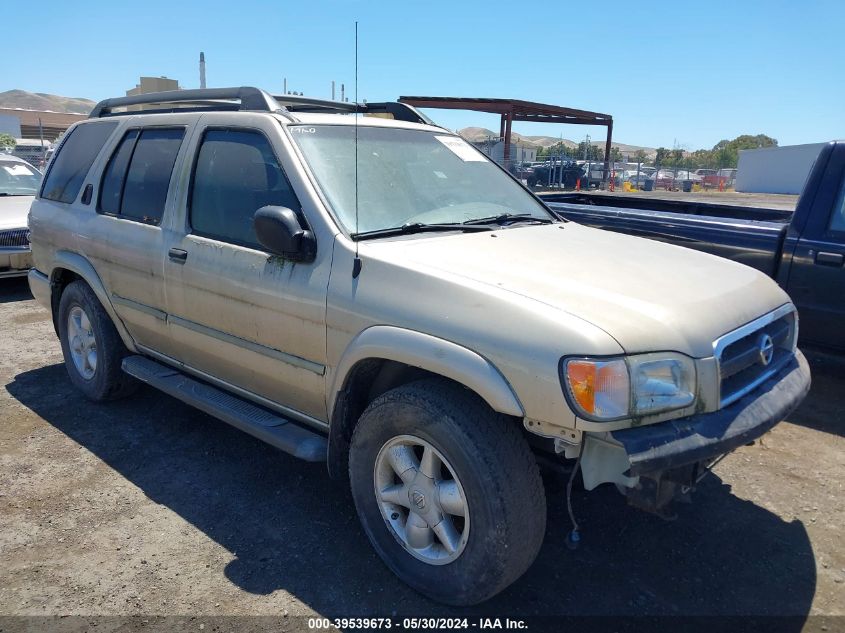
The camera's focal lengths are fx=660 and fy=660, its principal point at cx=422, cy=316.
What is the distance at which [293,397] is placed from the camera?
→ 326 centimetres

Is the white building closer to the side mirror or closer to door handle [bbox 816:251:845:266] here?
door handle [bbox 816:251:845:266]

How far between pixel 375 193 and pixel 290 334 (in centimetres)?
80

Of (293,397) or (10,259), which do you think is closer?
(293,397)

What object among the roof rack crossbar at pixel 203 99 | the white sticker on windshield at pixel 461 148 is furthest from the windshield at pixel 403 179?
the roof rack crossbar at pixel 203 99

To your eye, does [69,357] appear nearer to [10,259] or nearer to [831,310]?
Result: [10,259]

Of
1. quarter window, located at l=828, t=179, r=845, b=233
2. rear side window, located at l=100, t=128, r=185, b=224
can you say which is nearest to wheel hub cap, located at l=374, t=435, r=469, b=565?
rear side window, located at l=100, t=128, r=185, b=224

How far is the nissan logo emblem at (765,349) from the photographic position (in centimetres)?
277

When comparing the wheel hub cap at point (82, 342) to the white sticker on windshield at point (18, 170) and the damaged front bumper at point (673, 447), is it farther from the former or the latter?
the white sticker on windshield at point (18, 170)

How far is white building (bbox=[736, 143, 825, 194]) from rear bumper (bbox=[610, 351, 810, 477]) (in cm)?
4047

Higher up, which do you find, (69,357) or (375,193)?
(375,193)

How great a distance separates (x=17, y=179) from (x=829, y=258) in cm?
1017

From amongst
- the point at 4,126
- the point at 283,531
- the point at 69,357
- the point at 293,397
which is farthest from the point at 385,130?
the point at 4,126

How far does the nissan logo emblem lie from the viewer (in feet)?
9.10

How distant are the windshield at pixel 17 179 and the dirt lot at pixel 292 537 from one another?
6142 millimetres
